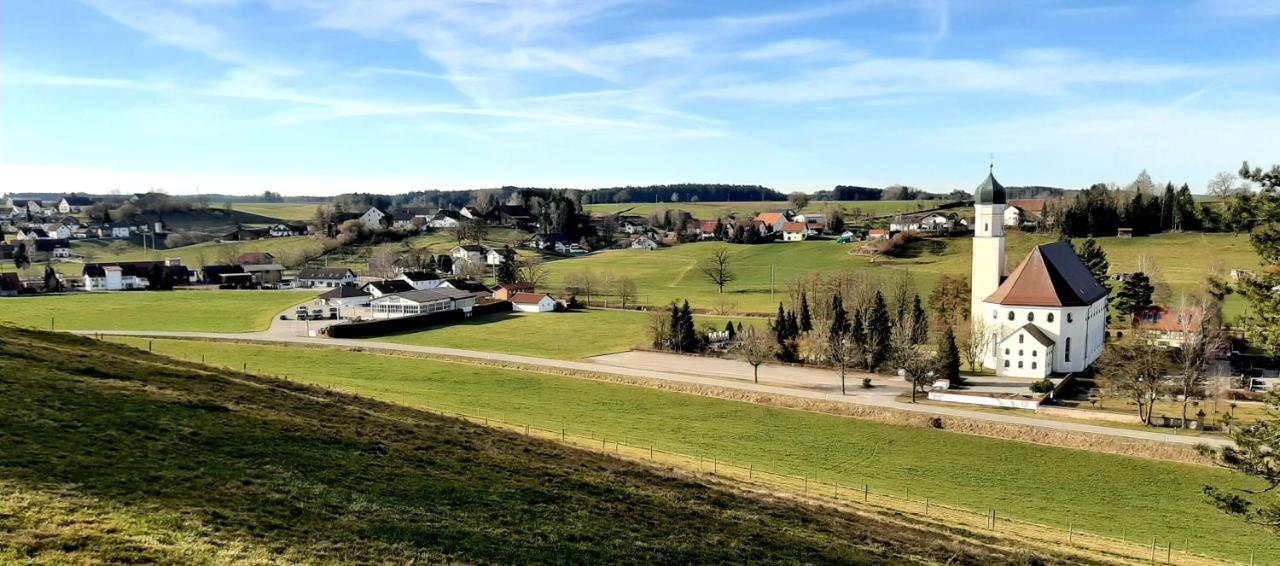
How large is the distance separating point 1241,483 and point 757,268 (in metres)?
78.0

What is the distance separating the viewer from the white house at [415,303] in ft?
237

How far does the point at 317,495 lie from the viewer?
1544 cm

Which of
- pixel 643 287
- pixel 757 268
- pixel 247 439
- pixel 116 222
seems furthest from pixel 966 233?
pixel 116 222

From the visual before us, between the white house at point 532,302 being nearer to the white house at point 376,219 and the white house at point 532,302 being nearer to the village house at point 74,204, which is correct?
the white house at point 376,219

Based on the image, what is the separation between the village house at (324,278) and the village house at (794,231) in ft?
239

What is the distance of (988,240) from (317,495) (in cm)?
5175

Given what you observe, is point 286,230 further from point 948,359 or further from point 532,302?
point 948,359

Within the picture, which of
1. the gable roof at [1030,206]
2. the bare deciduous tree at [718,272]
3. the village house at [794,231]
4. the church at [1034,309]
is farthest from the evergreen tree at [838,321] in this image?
the gable roof at [1030,206]

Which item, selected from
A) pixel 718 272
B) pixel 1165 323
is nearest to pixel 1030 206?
pixel 718 272

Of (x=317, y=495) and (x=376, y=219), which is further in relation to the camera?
(x=376, y=219)

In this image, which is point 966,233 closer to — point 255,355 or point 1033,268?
point 1033,268

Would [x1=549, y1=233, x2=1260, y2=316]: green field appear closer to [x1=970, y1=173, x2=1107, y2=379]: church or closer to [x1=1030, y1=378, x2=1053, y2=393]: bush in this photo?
[x1=970, y1=173, x2=1107, y2=379]: church

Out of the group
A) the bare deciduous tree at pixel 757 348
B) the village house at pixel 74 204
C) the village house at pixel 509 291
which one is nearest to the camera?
the bare deciduous tree at pixel 757 348

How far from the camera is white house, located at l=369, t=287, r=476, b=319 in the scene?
72250mm
